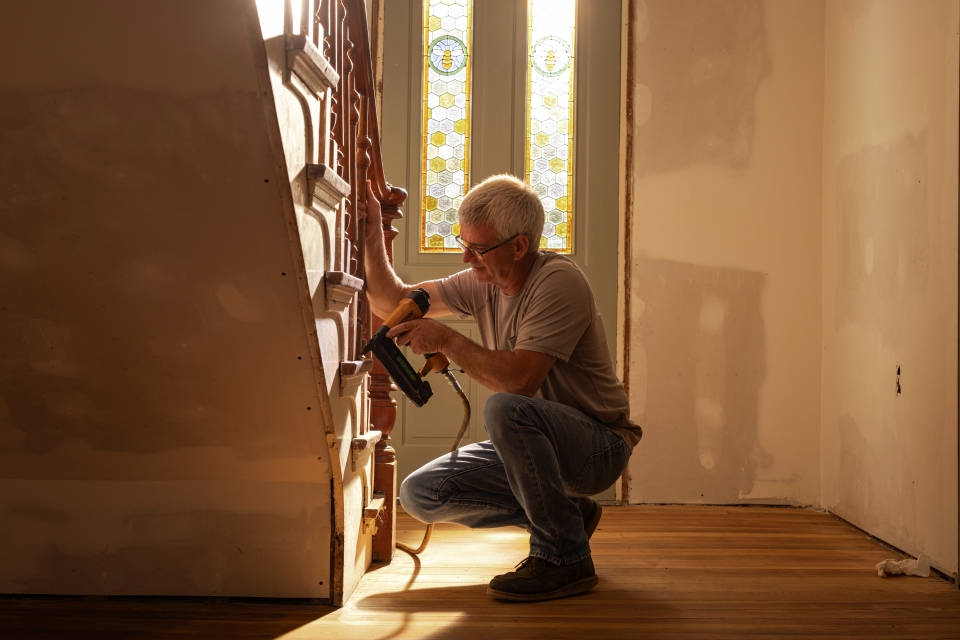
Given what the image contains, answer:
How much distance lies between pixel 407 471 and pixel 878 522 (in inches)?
70.2

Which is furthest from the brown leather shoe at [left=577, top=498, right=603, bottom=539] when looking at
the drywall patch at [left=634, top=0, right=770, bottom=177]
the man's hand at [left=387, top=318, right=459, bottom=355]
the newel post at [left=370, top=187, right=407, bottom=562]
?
the drywall patch at [left=634, top=0, right=770, bottom=177]

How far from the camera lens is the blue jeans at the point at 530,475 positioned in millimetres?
1813

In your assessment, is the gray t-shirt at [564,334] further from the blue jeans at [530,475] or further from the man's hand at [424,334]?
the man's hand at [424,334]

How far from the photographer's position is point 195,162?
1.32 metres

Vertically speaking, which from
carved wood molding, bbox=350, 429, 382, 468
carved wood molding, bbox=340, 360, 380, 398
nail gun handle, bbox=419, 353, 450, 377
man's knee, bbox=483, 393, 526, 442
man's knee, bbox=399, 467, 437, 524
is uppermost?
nail gun handle, bbox=419, 353, 450, 377

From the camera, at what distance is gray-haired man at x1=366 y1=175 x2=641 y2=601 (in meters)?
1.82

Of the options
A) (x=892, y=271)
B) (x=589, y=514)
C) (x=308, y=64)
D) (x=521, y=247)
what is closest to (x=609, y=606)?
(x=589, y=514)

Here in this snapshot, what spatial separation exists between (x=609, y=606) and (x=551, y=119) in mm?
2211

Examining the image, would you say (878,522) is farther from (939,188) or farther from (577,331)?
(577,331)

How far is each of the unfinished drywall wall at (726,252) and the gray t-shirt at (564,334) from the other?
128 centimetres

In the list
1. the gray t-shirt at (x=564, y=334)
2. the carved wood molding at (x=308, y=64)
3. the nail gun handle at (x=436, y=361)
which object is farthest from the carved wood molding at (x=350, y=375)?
the carved wood molding at (x=308, y=64)

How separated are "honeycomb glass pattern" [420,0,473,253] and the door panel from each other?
0.14 ft

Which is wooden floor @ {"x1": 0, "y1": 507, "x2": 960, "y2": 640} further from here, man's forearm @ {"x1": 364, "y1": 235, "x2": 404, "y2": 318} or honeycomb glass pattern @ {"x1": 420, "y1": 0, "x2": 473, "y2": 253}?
honeycomb glass pattern @ {"x1": 420, "y1": 0, "x2": 473, "y2": 253}

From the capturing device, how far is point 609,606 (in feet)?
5.85
